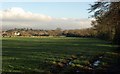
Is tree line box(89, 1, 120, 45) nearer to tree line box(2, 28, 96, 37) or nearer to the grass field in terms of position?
the grass field

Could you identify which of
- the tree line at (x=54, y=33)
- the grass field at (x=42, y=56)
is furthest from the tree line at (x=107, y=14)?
the tree line at (x=54, y=33)

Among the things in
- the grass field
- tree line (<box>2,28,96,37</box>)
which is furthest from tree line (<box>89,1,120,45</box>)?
tree line (<box>2,28,96,37</box>)

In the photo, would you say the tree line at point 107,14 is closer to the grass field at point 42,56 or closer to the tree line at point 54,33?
→ the grass field at point 42,56

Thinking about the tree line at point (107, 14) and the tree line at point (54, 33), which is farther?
the tree line at point (54, 33)

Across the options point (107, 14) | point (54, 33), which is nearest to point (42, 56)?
point (107, 14)

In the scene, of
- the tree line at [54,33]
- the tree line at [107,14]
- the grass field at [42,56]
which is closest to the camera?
the grass field at [42,56]

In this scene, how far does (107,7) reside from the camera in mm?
37188

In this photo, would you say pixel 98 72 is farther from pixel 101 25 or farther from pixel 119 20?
pixel 101 25

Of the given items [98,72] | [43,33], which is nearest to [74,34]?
[43,33]

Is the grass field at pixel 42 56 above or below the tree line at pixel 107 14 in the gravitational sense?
below

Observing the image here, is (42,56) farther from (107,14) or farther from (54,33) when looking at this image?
(54,33)

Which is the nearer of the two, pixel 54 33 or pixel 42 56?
pixel 42 56

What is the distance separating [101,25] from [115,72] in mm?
19647

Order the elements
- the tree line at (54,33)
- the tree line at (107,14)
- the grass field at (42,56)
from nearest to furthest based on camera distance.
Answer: the grass field at (42,56)
the tree line at (107,14)
the tree line at (54,33)
